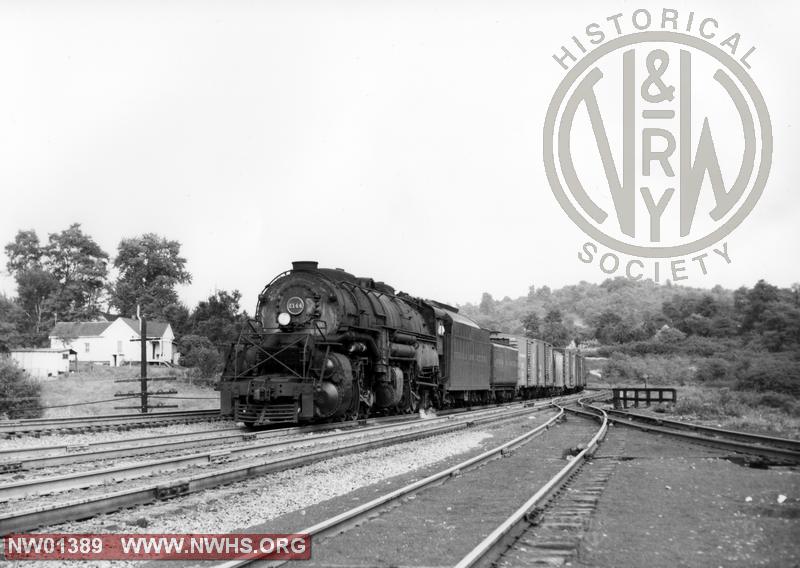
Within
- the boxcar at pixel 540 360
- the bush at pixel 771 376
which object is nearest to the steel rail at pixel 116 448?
the bush at pixel 771 376

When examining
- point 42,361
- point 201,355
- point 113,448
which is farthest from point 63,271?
point 113,448

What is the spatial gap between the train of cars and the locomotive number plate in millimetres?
23

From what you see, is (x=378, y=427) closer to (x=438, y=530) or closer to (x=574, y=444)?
(x=574, y=444)

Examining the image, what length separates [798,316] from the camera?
33.9m

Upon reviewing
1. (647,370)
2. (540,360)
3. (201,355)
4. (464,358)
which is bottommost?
(647,370)

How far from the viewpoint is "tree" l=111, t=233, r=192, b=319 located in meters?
78.1

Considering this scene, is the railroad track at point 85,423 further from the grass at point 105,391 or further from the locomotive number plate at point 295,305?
the grass at point 105,391

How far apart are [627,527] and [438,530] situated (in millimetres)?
1869

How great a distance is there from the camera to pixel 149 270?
78.6 m

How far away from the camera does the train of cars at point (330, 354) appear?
15609mm

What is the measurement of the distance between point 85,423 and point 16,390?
1474 cm

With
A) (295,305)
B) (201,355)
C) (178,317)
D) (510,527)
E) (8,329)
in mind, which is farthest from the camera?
(178,317)

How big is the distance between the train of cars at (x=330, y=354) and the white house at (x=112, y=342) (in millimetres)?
45887

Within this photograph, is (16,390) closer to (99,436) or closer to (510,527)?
(99,436)
